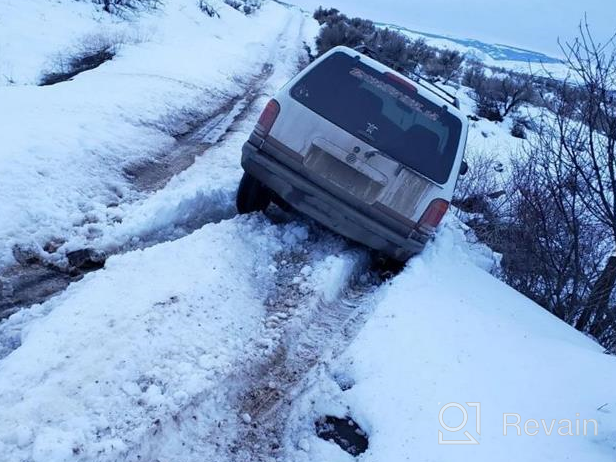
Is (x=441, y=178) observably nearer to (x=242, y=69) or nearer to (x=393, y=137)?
(x=393, y=137)

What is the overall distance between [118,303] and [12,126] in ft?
11.6

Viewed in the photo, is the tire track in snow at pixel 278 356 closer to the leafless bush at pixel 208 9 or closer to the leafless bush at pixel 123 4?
the leafless bush at pixel 123 4

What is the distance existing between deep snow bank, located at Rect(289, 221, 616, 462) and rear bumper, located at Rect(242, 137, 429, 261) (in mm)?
391

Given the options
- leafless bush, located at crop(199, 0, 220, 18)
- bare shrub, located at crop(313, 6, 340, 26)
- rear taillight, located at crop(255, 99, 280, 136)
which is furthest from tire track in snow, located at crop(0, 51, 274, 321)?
bare shrub, located at crop(313, 6, 340, 26)

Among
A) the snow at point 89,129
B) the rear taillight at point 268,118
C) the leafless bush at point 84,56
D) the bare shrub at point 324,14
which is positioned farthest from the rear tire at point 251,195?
the bare shrub at point 324,14

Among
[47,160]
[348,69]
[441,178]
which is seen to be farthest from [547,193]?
[47,160]

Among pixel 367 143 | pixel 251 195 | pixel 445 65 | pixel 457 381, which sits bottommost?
pixel 251 195

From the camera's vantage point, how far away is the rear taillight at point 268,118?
4.64 metres

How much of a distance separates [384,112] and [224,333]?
2.53m

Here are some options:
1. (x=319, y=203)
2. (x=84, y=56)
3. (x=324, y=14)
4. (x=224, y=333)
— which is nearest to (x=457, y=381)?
(x=224, y=333)

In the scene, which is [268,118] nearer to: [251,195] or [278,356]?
[251,195]

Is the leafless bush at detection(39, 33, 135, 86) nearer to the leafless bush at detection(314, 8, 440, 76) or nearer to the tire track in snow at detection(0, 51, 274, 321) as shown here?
the tire track in snow at detection(0, 51, 274, 321)

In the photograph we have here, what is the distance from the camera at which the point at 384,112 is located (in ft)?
15.3

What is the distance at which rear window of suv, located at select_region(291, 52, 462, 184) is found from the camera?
454 cm
